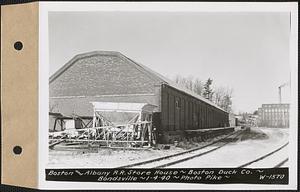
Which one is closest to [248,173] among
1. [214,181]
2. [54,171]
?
[214,181]

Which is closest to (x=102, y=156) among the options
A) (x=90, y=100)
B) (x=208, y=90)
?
(x=90, y=100)

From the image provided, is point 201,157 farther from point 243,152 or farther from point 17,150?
point 17,150

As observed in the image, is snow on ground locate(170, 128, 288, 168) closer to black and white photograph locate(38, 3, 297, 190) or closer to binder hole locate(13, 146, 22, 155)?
black and white photograph locate(38, 3, 297, 190)

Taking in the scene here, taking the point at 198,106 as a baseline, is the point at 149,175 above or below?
below

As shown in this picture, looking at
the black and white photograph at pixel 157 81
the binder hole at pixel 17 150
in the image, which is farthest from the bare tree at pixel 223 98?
the binder hole at pixel 17 150

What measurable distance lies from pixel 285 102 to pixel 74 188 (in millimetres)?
346

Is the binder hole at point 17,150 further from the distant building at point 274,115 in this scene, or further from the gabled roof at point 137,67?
the distant building at point 274,115

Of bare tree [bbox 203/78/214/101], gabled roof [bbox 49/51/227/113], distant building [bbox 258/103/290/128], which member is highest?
gabled roof [bbox 49/51/227/113]

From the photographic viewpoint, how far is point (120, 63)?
2.04 ft

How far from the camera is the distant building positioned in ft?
2.04

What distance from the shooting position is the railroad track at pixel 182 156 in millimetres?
627

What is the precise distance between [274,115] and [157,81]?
183mm

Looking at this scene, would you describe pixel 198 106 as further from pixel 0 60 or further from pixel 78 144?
pixel 0 60

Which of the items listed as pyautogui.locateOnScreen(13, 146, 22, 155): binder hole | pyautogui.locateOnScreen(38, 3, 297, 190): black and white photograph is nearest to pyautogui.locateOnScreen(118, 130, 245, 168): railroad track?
pyautogui.locateOnScreen(38, 3, 297, 190): black and white photograph
